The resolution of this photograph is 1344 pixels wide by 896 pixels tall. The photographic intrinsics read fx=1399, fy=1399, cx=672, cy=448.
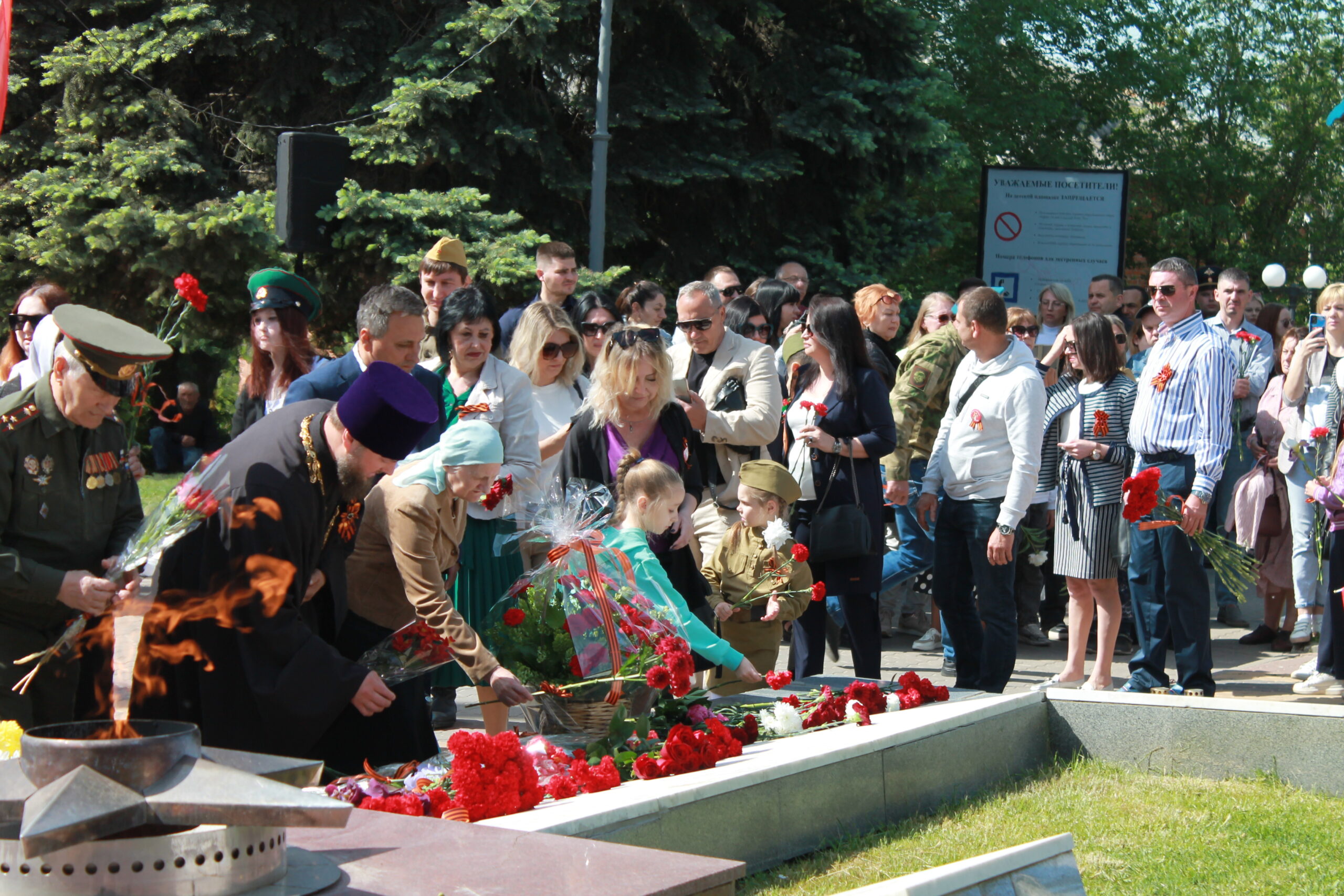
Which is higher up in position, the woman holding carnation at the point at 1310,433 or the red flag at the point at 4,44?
the red flag at the point at 4,44

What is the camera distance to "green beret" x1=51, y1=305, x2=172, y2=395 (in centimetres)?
387

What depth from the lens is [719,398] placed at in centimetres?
732

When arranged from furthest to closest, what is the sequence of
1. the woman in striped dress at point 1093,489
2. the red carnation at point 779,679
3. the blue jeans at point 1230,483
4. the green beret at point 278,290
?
1. the blue jeans at point 1230,483
2. the woman in striped dress at point 1093,489
3. the green beret at point 278,290
4. the red carnation at point 779,679

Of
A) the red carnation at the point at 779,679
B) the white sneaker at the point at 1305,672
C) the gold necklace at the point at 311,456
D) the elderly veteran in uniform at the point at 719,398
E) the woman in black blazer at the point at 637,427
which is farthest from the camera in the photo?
the white sneaker at the point at 1305,672

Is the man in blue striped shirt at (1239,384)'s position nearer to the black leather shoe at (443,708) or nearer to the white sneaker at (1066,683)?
the white sneaker at (1066,683)

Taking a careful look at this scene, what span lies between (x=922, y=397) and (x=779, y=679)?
3.07m

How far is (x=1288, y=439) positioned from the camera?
7992 millimetres

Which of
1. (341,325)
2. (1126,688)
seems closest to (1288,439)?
(1126,688)

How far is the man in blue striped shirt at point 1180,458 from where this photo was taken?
670 cm

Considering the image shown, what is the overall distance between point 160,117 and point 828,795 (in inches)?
442

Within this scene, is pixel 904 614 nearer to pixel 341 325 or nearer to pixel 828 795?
pixel 828 795

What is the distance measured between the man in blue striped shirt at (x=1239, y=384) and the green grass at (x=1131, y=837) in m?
4.24

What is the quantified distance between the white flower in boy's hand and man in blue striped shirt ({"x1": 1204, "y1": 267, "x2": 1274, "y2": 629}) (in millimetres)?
4292

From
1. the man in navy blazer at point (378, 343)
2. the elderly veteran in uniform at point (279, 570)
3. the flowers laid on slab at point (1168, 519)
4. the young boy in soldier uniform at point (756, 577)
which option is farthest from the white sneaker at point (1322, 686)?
the elderly veteran in uniform at point (279, 570)
